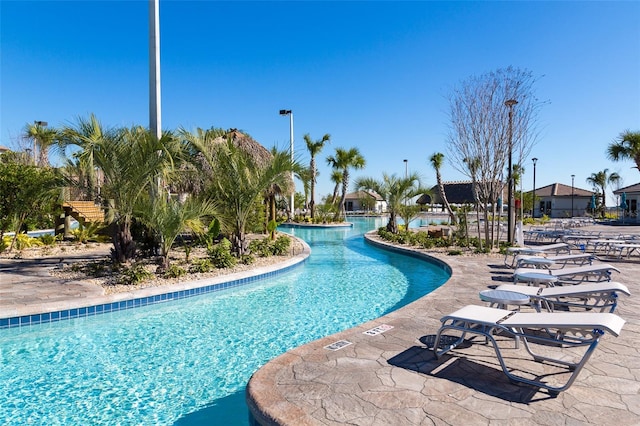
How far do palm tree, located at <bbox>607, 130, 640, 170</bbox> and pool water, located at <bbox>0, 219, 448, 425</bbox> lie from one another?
24.2m

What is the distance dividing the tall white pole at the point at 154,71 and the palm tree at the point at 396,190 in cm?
1094

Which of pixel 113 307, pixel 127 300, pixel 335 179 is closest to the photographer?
pixel 113 307

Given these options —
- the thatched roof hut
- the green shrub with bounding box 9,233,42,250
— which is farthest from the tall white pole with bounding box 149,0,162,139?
the thatched roof hut

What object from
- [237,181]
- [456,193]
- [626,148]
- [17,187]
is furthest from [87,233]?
[456,193]

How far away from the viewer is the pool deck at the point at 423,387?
9.30 ft

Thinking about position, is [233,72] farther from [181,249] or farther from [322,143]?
[322,143]

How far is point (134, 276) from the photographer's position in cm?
784

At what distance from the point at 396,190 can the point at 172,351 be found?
48.3 feet

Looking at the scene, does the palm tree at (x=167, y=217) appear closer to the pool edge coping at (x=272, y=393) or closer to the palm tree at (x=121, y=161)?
the palm tree at (x=121, y=161)

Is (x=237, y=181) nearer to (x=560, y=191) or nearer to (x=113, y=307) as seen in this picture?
(x=113, y=307)

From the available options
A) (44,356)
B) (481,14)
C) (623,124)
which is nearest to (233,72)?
(481,14)

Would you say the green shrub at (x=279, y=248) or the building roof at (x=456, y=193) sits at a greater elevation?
the building roof at (x=456, y=193)

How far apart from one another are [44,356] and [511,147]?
1290 centimetres

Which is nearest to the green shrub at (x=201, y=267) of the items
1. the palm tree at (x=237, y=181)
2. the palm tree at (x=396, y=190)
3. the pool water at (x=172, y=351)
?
the pool water at (x=172, y=351)
